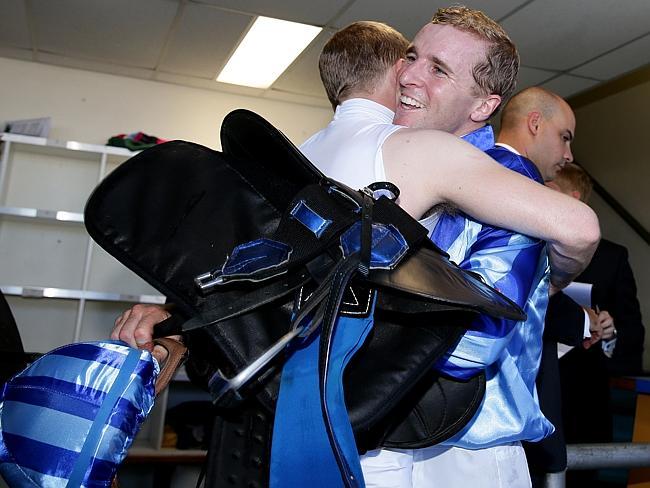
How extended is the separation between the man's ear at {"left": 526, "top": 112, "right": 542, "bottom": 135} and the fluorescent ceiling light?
5.73 feet

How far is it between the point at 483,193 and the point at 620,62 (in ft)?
12.2

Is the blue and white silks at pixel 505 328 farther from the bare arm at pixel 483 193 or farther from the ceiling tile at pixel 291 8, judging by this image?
the ceiling tile at pixel 291 8

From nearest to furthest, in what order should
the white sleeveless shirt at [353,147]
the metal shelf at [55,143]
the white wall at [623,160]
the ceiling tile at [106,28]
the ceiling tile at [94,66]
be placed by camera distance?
the white sleeveless shirt at [353,147] → the ceiling tile at [106,28] → the metal shelf at [55,143] → the ceiling tile at [94,66] → the white wall at [623,160]

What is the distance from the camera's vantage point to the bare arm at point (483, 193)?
2.77 ft

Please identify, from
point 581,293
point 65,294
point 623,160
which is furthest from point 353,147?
point 623,160

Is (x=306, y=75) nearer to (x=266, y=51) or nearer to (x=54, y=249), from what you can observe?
(x=266, y=51)

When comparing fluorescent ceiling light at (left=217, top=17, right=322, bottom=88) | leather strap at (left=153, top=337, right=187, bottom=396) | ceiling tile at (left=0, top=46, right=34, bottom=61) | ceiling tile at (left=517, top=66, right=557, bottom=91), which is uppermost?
ceiling tile at (left=517, top=66, right=557, bottom=91)

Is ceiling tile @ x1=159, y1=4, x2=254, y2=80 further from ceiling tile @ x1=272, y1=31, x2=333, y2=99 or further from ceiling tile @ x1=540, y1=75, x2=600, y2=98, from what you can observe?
ceiling tile @ x1=540, y1=75, x2=600, y2=98

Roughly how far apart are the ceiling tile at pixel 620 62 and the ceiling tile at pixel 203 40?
2.04 meters

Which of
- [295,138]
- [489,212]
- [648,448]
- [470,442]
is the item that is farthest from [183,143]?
[295,138]

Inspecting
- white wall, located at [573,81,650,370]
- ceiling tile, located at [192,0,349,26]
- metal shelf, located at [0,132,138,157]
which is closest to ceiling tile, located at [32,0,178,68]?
ceiling tile, located at [192,0,349,26]

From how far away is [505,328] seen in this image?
0.82m

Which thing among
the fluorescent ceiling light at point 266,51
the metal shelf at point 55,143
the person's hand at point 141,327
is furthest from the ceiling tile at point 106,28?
the person's hand at point 141,327

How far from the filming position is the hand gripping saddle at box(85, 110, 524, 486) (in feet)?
2.17
